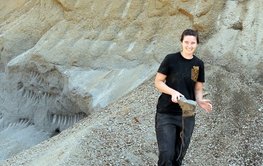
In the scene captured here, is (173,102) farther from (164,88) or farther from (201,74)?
(201,74)

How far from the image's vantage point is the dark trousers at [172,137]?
554 cm

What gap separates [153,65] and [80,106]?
5.77 feet

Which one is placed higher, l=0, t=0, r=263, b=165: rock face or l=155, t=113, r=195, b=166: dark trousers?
l=155, t=113, r=195, b=166: dark trousers

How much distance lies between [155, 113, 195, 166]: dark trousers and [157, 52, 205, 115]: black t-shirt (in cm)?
8

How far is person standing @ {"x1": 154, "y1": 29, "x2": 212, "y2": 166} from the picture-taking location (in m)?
5.54

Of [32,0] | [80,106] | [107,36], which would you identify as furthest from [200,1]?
[32,0]

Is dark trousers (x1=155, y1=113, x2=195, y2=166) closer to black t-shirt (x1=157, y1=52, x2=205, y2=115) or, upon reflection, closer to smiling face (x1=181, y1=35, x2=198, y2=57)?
black t-shirt (x1=157, y1=52, x2=205, y2=115)

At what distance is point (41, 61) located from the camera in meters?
12.8

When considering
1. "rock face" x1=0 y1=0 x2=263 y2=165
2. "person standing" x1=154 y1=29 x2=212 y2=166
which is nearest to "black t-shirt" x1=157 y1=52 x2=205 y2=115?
"person standing" x1=154 y1=29 x2=212 y2=166

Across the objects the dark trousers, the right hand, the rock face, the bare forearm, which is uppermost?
the bare forearm

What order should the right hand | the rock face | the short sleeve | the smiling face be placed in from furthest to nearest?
the rock face < the short sleeve < the smiling face < the right hand

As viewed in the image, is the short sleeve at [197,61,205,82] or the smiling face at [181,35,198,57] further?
the short sleeve at [197,61,205,82]

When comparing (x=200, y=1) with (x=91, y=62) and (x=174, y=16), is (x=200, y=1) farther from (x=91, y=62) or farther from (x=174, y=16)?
(x=91, y=62)

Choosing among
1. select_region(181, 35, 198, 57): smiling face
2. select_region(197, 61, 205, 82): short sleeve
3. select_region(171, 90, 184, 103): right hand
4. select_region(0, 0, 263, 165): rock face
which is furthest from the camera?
select_region(0, 0, 263, 165): rock face
